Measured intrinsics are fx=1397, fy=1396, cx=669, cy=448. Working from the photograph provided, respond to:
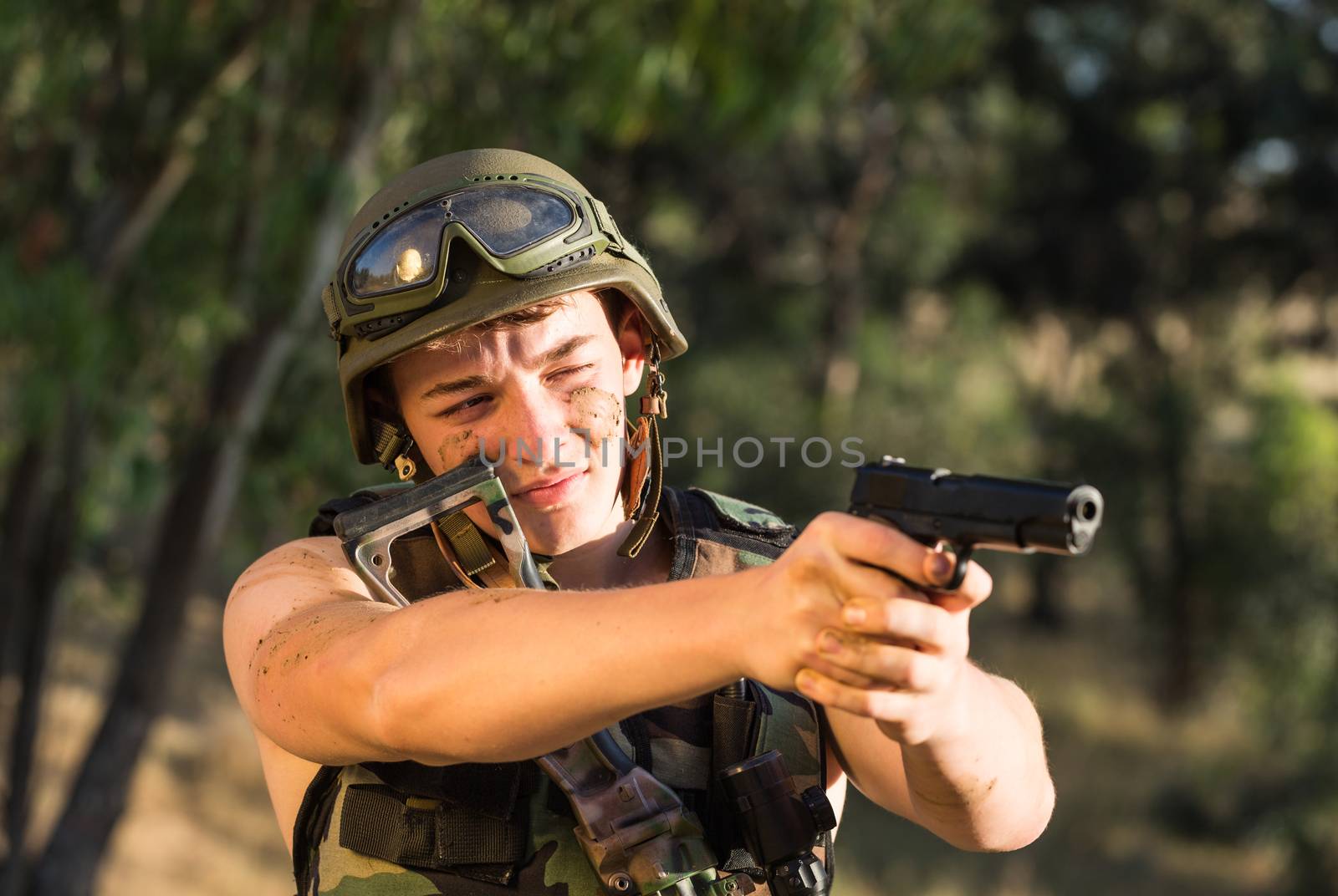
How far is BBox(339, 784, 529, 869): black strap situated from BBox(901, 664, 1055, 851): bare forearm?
2.18 feet

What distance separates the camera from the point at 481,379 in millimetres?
2373

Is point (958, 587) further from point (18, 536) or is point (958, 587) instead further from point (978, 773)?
point (18, 536)

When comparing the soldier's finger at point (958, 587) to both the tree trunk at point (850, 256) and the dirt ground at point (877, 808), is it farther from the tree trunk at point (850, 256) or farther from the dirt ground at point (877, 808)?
the tree trunk at point (850, 256)

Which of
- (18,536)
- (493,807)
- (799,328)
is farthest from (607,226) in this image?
(799,328)

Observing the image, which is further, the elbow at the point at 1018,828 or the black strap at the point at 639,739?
the black strap at the point at 639,739

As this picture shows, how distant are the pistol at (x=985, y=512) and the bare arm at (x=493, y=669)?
210 mm

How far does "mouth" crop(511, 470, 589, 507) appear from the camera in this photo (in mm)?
2426

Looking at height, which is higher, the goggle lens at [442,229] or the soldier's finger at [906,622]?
the goggle lens at [442,229]

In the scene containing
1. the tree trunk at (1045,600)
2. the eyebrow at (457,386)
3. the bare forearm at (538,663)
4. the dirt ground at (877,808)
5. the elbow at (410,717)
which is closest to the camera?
the bare forearm at (538,663)

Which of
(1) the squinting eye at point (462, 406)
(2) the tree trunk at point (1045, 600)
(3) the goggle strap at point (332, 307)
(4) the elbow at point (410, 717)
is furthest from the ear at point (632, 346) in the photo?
(2) the tree trunk at point (1045, 600)

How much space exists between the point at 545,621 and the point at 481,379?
2.42 ft

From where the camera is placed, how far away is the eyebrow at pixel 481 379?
2385 mm

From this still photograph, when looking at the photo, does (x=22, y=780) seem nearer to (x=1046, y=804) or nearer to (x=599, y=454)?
(x=599, y=454)

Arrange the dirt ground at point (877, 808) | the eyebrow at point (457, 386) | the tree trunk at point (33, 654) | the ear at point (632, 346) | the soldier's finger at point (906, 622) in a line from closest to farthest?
the soldier's finger at point (906, 622) < the eyebrow at point (457, 386) < the ear at point (632, 346) < the tree trunk at point (33, 654) < the dirt ground at point (877, 808)
